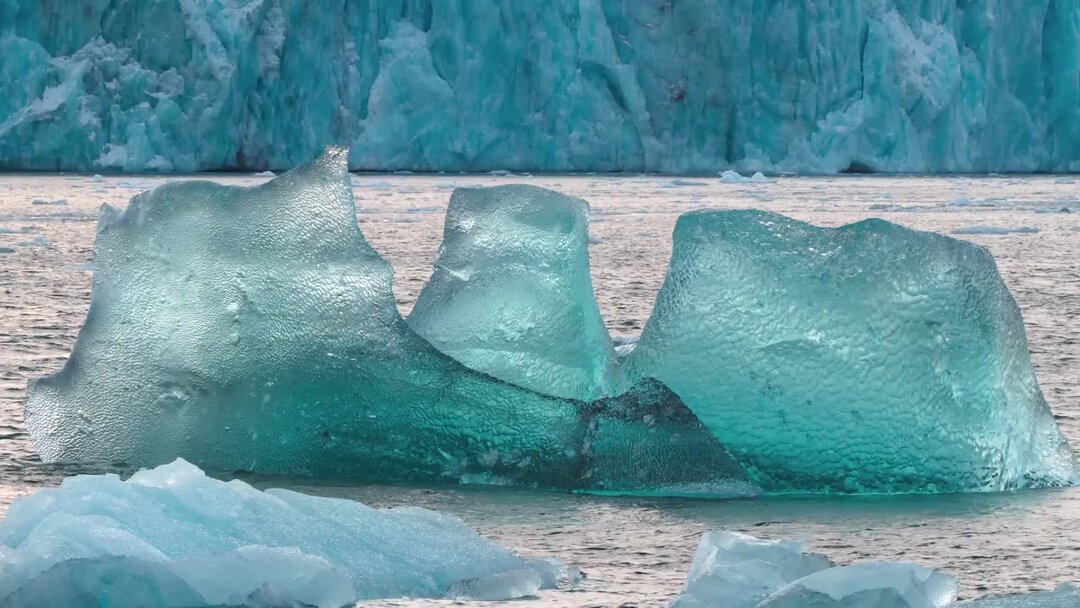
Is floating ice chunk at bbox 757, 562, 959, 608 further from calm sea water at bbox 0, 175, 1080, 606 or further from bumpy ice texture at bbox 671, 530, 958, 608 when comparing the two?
calm sea water at bbox 0, 175, 1080, 606

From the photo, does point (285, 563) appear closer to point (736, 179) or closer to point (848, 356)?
point (848, 356)

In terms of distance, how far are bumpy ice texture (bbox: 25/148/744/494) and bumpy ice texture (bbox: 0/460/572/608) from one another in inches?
24.9

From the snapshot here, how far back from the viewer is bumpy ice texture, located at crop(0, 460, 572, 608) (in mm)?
1886

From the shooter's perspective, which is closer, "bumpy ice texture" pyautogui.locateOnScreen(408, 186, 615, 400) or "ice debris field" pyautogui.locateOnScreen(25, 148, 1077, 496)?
"ice debris field" pyautogui.locateOnScreen(25, 148, 1077, 496)

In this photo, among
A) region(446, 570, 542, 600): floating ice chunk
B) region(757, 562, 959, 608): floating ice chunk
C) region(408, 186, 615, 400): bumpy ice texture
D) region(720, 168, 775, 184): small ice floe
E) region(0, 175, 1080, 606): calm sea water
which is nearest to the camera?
region(757, 562, 959, 608): floating ice chunk

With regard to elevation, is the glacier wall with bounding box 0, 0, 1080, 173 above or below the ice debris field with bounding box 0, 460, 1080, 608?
above

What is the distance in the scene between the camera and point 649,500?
278 cm

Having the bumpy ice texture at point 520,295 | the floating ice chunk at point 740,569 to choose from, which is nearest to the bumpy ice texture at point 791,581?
the floating ice chunk at point 740,569

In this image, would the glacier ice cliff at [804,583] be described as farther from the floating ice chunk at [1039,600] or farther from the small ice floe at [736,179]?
the small ice floe at [736,179]

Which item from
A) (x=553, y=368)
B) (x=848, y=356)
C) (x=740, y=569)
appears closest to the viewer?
(x=740, y=569)

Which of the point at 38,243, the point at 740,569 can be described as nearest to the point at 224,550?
the point at 740,569

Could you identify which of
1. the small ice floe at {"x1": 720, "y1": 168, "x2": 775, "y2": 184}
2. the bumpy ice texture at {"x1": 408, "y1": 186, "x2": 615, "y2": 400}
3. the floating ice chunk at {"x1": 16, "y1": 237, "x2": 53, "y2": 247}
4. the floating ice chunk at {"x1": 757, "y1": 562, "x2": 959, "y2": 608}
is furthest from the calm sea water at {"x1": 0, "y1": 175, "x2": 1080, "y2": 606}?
the small ice floe at {"x1": 720, "y1": 168, "x2": 775, "y2": 184}

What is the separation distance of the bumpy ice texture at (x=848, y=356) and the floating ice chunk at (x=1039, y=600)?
0.87 meters

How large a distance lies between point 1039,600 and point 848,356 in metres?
0.99
